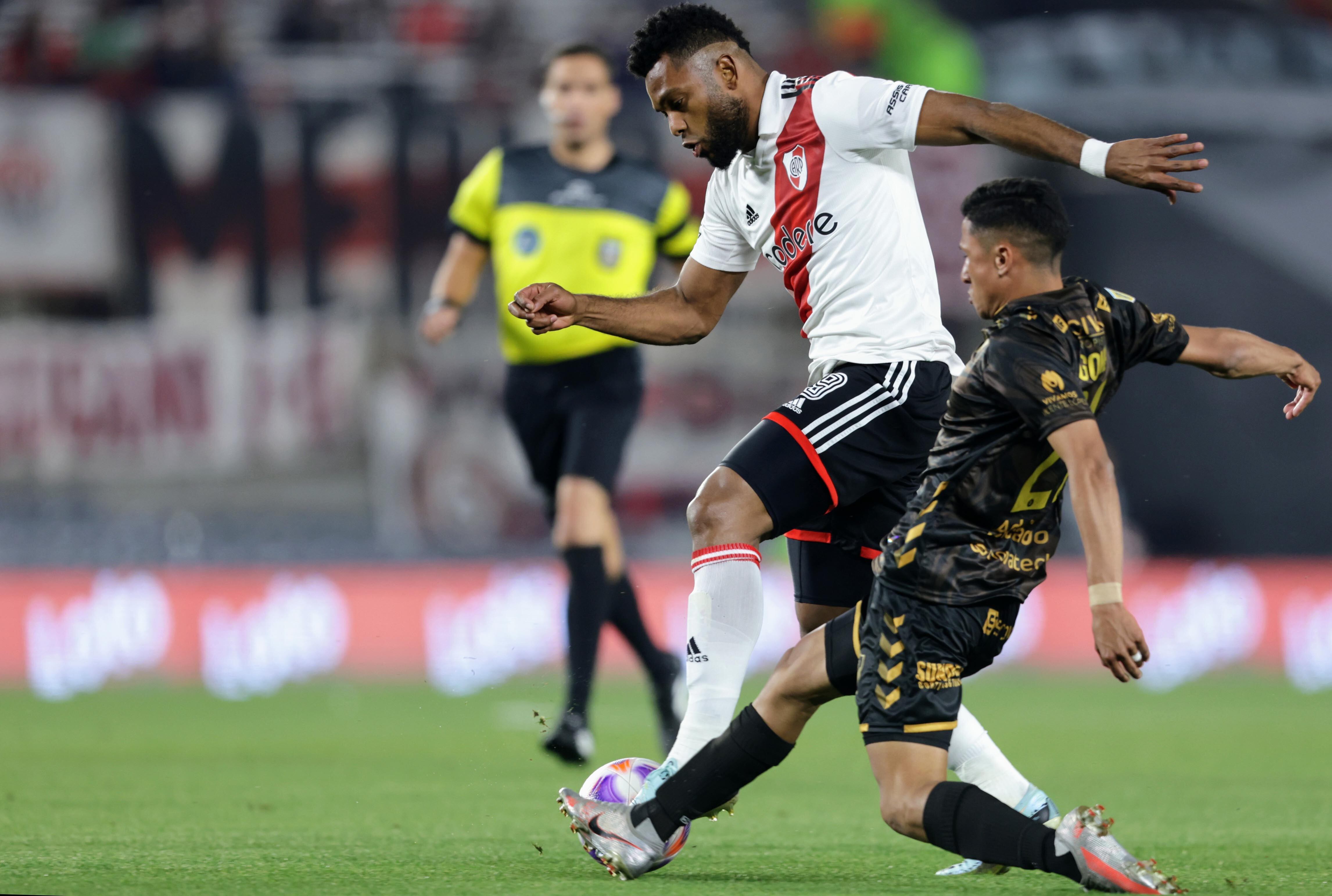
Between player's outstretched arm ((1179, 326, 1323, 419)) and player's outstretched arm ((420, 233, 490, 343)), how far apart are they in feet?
10.5

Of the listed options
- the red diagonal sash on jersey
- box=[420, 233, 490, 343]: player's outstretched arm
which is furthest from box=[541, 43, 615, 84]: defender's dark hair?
the red diagonal sash on jersey

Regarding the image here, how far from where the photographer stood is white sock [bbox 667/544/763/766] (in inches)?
151

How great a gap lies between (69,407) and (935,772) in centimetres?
1046

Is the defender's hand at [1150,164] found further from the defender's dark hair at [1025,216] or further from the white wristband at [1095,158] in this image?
the defender's dark hair at [1025,216]

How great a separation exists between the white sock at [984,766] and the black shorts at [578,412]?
2587 mm

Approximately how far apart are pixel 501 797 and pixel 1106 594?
2.89 metres

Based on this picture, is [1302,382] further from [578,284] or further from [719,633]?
[578,284]

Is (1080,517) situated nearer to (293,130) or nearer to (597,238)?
(597,238)

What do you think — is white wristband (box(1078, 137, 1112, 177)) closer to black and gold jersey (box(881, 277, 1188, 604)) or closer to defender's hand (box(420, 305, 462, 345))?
black and gold jersey (box(881, 277, 1188, 604))

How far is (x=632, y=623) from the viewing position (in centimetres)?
633

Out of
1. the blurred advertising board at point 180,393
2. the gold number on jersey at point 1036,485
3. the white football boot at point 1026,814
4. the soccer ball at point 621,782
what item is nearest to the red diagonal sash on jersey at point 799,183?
the gold number on jersey at point 1036,485

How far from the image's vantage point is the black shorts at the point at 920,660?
10.8ft

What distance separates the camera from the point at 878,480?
389 cm

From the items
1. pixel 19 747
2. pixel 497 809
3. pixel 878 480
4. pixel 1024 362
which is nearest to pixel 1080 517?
pixel 1024 362
